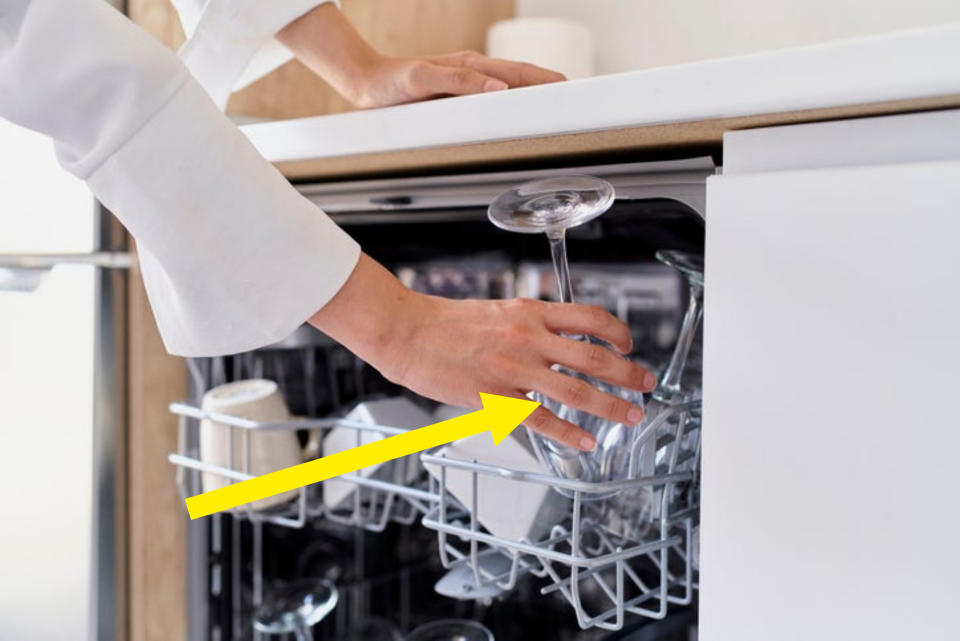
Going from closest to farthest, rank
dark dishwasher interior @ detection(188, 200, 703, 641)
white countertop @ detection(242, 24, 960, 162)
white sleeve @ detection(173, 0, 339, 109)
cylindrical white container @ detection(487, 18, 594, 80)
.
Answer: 1. white countertop @ detection(242, 24, 960, 162)
2. white sleeve @ detection(173, 0, 339, 109)
3. dark dishwasher interior @ detection(188, 200, 703, 641)
4. cylindrical white container @ detection(487, 18, 594, 80)

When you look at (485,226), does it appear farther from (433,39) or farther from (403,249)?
(433,39)

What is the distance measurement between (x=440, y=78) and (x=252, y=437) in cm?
38

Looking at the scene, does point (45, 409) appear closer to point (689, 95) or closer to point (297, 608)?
point (297, 608)

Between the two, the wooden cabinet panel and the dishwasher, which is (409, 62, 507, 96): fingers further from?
the wooden cabinet panel

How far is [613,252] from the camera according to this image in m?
0.95

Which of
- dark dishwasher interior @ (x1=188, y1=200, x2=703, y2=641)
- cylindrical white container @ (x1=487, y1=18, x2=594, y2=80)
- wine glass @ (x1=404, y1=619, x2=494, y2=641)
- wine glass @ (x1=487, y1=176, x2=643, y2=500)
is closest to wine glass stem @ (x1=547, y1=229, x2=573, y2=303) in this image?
wine glass @ (x1=487, y1=176, x2=643, y2=500)

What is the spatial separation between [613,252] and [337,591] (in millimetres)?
484

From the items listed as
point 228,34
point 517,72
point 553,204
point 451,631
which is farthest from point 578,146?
point 451,631

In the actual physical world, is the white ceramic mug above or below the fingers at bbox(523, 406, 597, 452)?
below

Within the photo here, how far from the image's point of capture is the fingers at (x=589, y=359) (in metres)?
0.48

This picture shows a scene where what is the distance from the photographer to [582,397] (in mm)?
479

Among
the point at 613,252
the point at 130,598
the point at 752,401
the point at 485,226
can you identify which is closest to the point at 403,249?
the point at 485,226

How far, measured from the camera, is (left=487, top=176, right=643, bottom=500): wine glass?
49cm

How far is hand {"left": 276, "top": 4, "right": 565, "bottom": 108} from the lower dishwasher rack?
258 millimetres
